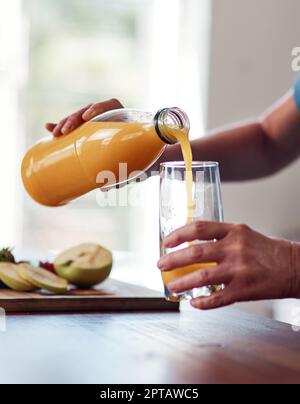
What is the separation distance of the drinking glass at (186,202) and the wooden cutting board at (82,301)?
22 cm

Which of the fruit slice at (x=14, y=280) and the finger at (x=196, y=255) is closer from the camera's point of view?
the finger at (x=196, y=255)

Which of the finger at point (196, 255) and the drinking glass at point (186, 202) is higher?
the drinking glass at point (186, 202)

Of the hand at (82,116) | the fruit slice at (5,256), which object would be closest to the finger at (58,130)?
the hand at (82,116)

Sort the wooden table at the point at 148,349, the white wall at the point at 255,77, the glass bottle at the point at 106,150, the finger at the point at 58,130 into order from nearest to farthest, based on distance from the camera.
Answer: the wooden table at the point at 148,349 → the glass bottle at the point at 106,150 → the finger at the point at 58,130 → the white wall at the point at 255,77

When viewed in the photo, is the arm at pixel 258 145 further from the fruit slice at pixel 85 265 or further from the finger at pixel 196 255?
the finger at pixel 196 255

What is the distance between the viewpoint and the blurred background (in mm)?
3543

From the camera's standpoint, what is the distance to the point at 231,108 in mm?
3605

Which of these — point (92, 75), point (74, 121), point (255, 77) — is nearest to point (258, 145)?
point (74, 121)

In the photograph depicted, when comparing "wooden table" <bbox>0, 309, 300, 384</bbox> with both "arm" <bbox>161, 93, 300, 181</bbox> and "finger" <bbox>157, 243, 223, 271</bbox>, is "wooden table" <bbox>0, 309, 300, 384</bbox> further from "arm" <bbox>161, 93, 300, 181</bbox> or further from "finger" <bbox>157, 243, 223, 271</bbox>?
"arm" <bbox>161, 93, 300, 181</bbox>

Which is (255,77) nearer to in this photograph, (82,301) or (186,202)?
(82,301)

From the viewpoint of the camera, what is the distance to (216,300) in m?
1.01

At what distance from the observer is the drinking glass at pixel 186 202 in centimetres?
106
